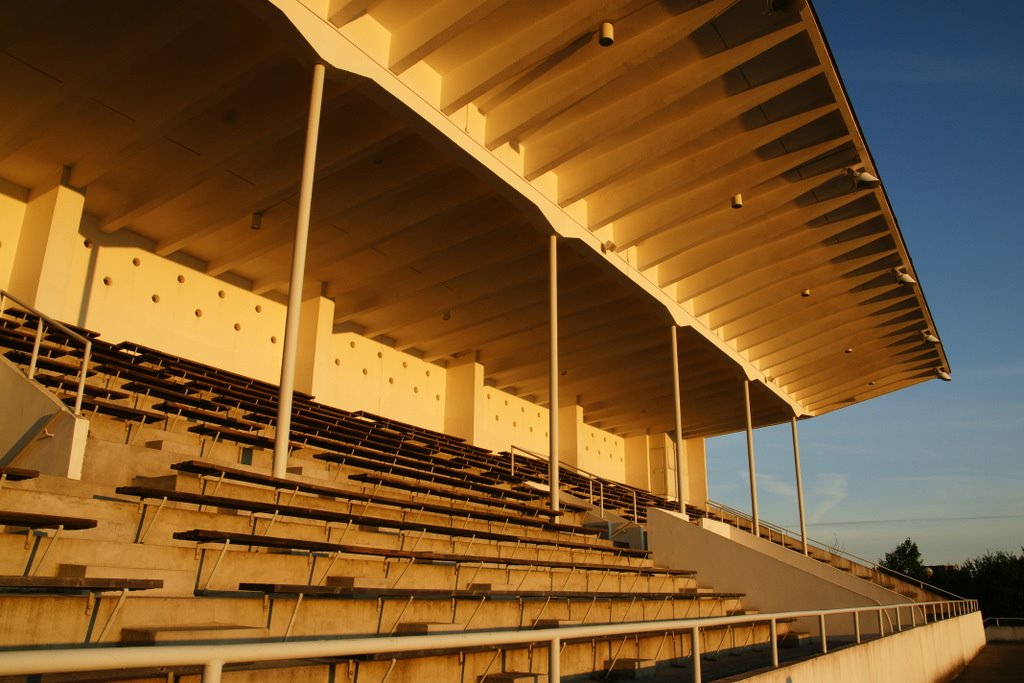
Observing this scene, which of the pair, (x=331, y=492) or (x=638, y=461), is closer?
(x=331, y=492)

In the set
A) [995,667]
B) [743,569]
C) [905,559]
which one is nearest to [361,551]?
[743,569]

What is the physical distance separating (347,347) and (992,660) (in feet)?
45.7

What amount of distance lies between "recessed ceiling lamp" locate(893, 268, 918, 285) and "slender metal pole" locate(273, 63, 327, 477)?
1298cm

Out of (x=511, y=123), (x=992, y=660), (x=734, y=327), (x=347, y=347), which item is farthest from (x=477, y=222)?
(x=992, y=660)

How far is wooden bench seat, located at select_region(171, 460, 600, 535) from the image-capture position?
599 cm

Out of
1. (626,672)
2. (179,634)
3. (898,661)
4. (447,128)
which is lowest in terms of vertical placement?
(898,661)

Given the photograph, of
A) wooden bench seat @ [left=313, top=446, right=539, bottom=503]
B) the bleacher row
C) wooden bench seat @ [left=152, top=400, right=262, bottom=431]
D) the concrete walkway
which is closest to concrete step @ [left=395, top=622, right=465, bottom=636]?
the bleacher row

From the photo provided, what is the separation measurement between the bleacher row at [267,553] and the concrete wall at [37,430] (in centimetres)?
28

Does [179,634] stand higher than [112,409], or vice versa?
[112,409]

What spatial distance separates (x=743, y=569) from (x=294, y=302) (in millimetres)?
9067

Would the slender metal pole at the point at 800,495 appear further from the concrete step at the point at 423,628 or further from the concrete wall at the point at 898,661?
the concrete step at the point at 423,628

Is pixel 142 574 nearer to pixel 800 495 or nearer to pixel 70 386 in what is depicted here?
pixel 70 386

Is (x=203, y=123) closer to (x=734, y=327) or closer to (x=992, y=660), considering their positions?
(x=734, y=327)

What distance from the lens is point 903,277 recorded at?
16672 mm
